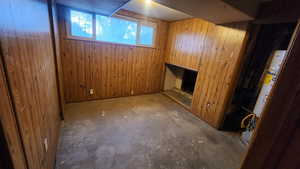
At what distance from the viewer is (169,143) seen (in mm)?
2092

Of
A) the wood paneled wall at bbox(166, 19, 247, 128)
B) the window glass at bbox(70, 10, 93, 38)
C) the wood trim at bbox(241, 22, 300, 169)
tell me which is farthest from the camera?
the window glass at bbox(70, 10, 93, 38)

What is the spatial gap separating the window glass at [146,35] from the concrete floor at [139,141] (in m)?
2.03

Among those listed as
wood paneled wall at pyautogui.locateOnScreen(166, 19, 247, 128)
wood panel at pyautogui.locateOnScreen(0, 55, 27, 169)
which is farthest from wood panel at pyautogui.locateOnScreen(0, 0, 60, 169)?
wood paneled wall at pyautogui.locateOnScreen(166, 19, 247, 128)

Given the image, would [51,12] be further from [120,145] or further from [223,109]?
[223,109]

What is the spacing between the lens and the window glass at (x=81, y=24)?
2.72m

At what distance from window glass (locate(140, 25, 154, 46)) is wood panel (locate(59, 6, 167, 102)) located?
189 millimetres

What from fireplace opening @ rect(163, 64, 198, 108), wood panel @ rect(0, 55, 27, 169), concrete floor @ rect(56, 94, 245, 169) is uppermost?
wood panel @ rect(0, 55, 27, 169)

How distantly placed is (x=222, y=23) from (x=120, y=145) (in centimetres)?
298

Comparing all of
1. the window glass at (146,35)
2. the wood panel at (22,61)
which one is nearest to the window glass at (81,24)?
the window glass at (146,35)

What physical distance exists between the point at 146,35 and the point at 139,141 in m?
2.96

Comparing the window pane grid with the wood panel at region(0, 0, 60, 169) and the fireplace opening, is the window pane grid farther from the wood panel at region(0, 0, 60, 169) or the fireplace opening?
the wood panel at region(0, 0, 60, 169)

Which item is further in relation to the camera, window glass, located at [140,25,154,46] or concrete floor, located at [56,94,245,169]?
window glass, located at [140,25,154,46]

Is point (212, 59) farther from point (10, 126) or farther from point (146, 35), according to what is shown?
point (10, 126)

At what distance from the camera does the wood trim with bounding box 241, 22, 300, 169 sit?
0.42 m
